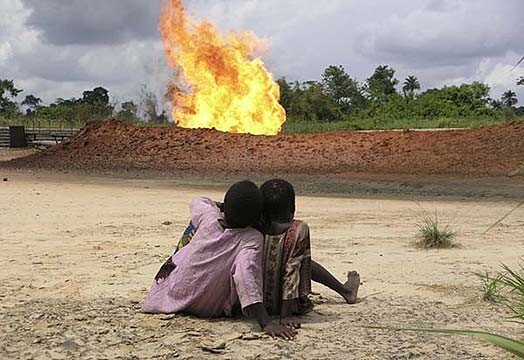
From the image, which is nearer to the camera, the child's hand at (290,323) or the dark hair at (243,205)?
the child's hand at (290,323)

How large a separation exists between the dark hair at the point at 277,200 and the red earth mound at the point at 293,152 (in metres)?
13.5

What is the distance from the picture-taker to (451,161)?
18.4m

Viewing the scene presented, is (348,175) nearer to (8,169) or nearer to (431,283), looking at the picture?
(8,169)

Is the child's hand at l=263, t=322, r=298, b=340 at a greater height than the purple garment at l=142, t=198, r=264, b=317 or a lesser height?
lesser

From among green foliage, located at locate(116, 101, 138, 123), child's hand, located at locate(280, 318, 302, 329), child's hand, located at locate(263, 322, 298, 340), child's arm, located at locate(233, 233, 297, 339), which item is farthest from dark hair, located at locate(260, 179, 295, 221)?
green foliage, located at locate(116, 101, 138, 123)

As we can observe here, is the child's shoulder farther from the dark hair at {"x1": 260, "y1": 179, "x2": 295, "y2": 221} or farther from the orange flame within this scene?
the orange flame

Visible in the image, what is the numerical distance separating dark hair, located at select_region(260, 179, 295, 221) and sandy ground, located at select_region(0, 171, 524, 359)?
651mm

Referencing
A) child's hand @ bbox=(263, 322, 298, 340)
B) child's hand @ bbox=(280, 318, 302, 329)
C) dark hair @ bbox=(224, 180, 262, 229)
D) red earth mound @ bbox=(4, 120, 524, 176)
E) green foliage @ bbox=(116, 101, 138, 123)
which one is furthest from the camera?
green foliage @ bbox=(116, 101, 138, 123)

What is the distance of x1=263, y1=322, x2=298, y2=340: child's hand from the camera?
3877 mm

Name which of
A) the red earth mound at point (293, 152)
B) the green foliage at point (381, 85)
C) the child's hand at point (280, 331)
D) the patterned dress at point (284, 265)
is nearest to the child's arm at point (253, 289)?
the child's hand at point (280, 331)

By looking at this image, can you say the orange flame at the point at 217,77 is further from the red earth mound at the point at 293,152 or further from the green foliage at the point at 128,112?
the green foliage at the point at 128,112

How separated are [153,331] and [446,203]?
947cm

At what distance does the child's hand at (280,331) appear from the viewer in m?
3.88

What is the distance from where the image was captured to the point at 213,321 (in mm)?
4277
